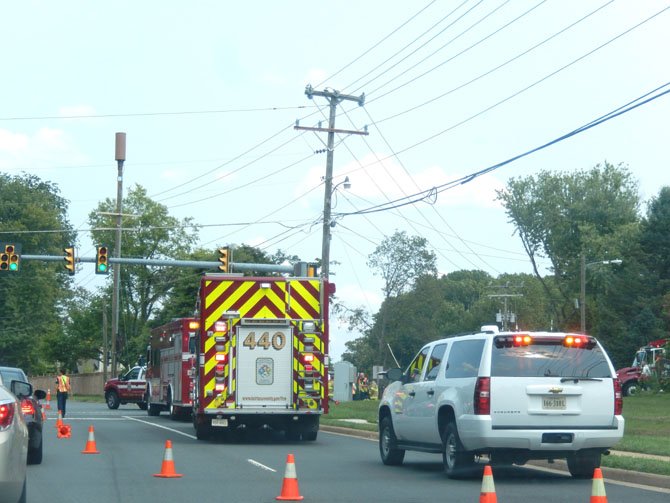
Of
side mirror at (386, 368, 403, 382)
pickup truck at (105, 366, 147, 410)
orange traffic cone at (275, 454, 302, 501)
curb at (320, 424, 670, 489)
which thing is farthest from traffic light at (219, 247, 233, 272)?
orange traffic cone at (275, 454, 302, 501)

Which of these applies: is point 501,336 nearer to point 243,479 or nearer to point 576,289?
point 243,479

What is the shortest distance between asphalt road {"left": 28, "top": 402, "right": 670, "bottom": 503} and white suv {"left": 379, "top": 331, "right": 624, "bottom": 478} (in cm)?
48

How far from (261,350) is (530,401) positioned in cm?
987

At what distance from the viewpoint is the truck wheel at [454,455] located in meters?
15.6

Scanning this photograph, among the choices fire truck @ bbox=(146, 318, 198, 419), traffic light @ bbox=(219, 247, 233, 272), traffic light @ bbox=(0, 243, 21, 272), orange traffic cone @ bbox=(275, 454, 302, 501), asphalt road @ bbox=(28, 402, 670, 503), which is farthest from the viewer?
traffic light @ bbox=(219, 247, 233, 272)

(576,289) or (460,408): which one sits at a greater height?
(576,289)

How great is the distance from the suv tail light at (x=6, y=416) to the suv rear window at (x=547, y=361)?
7155 millimetres

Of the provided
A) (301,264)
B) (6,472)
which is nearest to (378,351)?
(301,264)

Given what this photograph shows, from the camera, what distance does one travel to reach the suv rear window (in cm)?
1527

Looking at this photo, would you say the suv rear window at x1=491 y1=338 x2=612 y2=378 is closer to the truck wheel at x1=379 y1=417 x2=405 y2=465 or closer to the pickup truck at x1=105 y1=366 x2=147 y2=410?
the truck wheel at x1=379 y1=417 x2=405 y2=465

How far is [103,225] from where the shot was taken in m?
94.2

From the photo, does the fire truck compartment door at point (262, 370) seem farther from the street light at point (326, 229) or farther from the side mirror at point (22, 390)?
the street light at point (326, 229)

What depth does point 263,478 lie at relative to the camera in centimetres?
1622

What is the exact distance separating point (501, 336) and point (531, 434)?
1296mm
